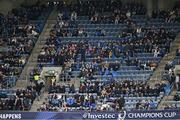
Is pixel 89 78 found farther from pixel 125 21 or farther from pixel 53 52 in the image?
pixel 125 21

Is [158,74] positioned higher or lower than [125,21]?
lower

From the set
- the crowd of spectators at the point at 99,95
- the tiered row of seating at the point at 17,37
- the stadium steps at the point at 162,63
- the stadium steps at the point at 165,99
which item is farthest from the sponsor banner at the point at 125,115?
the tiered row of seating at the point at 17,37

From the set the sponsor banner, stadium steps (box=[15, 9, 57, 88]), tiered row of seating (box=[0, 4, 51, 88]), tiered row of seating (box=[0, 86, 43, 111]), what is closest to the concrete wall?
tiered row of seating (box=[0, 4, 51, 88])

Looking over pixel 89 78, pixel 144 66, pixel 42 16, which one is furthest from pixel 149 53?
pixel 42 16

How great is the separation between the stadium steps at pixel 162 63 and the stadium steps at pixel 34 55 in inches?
298

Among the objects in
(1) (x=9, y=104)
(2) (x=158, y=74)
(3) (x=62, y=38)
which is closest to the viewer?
(1) (x=9, y=104)

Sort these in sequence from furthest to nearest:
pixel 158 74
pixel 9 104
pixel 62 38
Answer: pixel 62 38 < pixel 158 74 < pixel 9 104

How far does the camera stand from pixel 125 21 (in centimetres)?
4744

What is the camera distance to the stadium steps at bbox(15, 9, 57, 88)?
4338 cm

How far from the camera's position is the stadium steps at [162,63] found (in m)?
42.4

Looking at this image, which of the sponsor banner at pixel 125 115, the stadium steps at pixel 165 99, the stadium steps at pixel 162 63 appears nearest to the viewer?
the sponsor banner at pixel 125 115

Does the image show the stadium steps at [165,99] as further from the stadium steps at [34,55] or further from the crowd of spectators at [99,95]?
the stadium steps at [34,55]

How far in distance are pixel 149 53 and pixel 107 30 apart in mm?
3936

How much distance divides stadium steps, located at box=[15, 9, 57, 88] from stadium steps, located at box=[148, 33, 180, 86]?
298 inches
